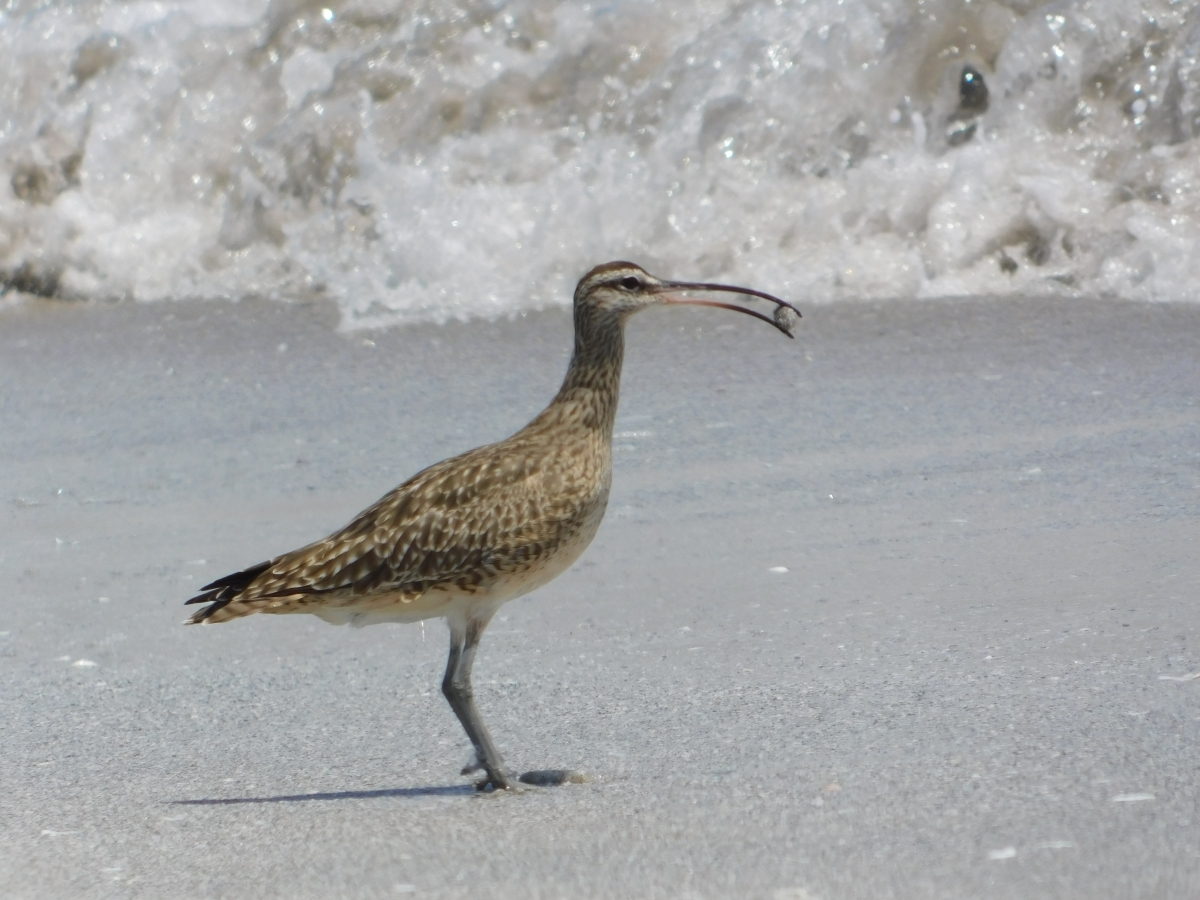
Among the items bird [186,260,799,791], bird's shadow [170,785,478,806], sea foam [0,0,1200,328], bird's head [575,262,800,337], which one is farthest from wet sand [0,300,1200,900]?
bird's head [575,262,800,337]

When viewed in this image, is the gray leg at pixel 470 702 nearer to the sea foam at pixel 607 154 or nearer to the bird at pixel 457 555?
the bird at pixel 457 555

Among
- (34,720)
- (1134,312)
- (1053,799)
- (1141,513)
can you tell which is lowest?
(34,720)

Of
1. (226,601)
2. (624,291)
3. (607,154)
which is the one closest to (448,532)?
(226,601)

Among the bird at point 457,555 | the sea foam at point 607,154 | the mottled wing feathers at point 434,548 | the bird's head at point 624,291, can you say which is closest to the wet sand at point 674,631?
the bird at point 457,555

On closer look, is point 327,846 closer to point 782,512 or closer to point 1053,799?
point 1053,799

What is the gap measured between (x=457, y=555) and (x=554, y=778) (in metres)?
0.59

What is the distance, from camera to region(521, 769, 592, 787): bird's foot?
413 centimetres

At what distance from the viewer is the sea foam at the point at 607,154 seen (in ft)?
30.8

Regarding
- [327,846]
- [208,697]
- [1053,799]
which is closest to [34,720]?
[208,697]

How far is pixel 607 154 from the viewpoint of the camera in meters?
10.6

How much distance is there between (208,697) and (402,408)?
3.02 m

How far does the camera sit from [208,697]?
4.90m

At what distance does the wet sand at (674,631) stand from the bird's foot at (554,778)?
0.07 metres

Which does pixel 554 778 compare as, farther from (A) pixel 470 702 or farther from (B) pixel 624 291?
(B) pixel 624 291
